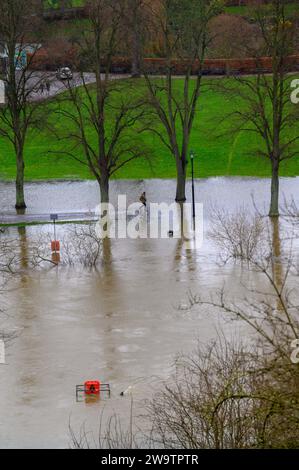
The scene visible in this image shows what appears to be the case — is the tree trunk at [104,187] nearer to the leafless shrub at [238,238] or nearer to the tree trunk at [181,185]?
the tree trunk at [181,185]

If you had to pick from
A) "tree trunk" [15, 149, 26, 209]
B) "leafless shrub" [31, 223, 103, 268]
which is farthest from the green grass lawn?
"leafless shrub" [31, 223, 103, 268]

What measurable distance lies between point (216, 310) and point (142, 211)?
53.9 feet

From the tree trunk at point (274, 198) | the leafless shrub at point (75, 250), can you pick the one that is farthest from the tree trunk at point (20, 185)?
the tree trunk at point (274, 198)

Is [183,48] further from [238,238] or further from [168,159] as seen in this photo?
[238,238]

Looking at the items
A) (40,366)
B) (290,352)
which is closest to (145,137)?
(40,366)

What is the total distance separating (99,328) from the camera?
27.4m

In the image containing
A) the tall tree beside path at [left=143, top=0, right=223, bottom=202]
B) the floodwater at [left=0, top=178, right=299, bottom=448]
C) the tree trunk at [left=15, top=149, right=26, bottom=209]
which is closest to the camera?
the floodwater at [left=0, top=178, right=299, bottom=448]

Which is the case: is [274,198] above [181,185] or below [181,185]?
below

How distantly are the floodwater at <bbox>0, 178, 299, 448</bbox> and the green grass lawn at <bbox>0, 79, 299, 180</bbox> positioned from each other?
457 inches

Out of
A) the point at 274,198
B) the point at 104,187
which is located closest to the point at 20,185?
the point at 104,187

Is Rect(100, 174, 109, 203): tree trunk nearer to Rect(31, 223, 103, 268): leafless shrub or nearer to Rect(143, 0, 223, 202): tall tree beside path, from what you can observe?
Rect(143, 0, 223, 202): tall tree beside path

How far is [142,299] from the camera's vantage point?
100 feet

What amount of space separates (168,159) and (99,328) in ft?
97.0

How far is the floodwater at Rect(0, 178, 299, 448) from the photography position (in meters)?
20.9
